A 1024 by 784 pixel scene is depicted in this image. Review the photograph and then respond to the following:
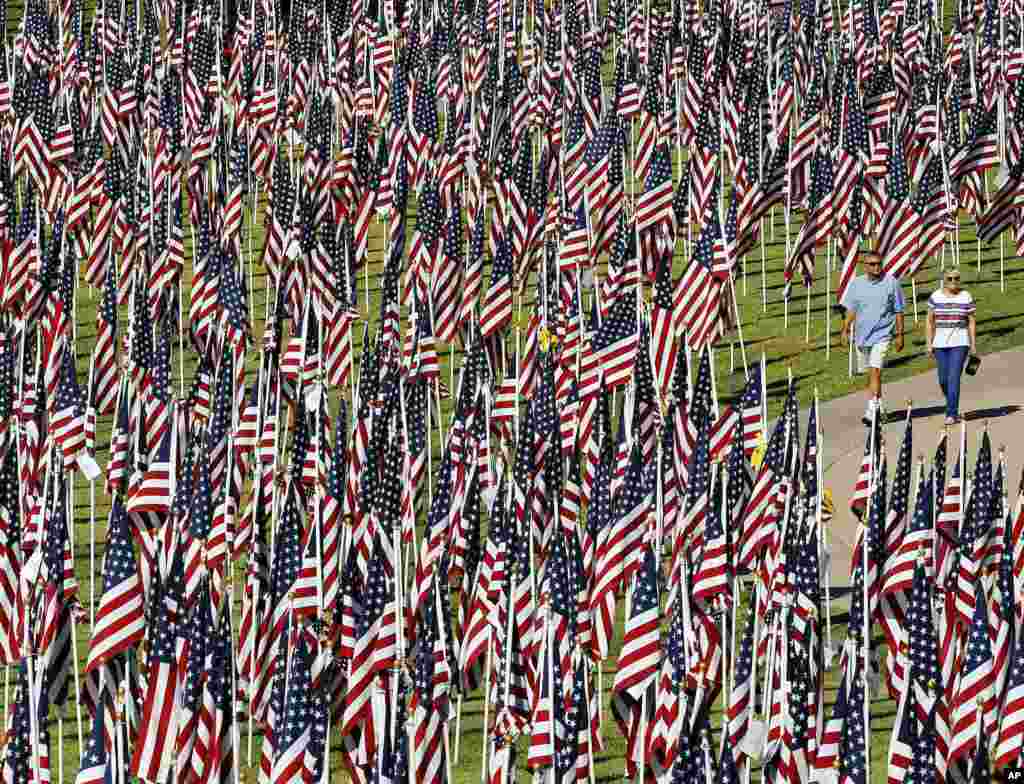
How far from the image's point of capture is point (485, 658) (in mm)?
24969

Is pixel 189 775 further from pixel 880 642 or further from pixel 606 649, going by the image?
pixel 880 642

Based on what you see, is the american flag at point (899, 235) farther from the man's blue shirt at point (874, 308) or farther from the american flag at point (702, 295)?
the man's blue shirt at point (874, 308)

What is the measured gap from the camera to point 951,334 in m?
31.4

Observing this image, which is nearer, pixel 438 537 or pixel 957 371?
pixel 438 537

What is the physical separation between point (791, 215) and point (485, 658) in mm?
21024

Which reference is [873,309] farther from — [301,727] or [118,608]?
[301,727]

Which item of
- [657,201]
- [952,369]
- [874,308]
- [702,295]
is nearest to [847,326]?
[702,295]

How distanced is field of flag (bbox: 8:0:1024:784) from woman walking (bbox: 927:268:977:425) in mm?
860

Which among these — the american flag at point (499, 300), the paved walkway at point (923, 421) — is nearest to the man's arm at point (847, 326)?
the paved walkway at point (923, 421)

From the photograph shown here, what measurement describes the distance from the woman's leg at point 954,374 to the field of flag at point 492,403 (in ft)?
2.20

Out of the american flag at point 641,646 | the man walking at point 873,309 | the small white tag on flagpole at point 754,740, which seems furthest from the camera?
the man walking at point 873,309

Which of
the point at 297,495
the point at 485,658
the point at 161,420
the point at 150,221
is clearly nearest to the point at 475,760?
the point at 485,658

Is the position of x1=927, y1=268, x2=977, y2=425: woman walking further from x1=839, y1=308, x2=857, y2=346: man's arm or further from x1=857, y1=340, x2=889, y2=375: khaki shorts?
x1=839, y1=308, x2=857, y2=346: man's arm

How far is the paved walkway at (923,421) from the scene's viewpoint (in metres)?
30.6
